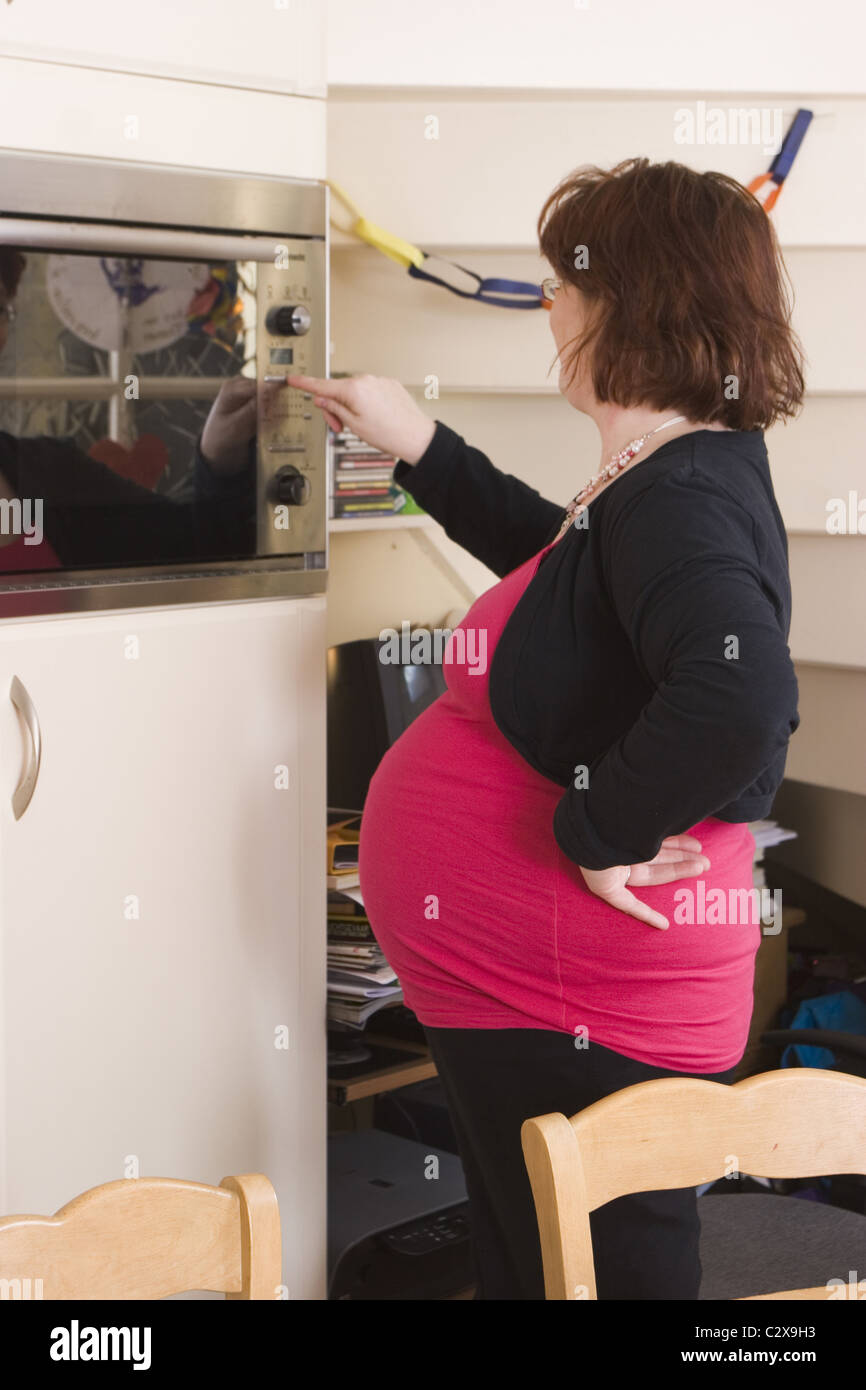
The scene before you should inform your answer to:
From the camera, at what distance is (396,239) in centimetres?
190

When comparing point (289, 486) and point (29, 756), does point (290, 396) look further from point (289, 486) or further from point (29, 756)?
point (29, 756)

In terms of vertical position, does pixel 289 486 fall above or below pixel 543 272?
below

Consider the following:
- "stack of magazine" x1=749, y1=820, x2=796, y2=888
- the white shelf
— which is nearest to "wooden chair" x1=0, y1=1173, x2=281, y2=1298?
the white shelf

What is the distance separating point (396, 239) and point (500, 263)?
186 mm

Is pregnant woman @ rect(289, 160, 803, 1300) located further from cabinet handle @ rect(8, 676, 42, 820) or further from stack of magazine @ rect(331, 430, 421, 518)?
stack of magazine @ rect(331, 430, 421, 518)

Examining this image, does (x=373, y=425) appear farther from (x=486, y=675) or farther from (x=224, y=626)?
(x=486, y=675)

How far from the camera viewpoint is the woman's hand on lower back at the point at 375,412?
1607 millimetres

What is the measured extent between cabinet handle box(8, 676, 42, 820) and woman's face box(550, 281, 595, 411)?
60 cm

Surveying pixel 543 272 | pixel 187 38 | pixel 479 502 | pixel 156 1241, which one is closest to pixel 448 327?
pixel 543 272

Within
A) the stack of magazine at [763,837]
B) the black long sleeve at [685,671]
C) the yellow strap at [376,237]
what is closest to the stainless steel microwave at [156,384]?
the yellow strap at [376,237]

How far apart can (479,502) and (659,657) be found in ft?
1.78

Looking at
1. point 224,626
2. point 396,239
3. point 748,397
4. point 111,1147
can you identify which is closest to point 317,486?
point 224,626

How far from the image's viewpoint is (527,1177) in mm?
1304

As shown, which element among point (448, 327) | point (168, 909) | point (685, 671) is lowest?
point (168, 909)
